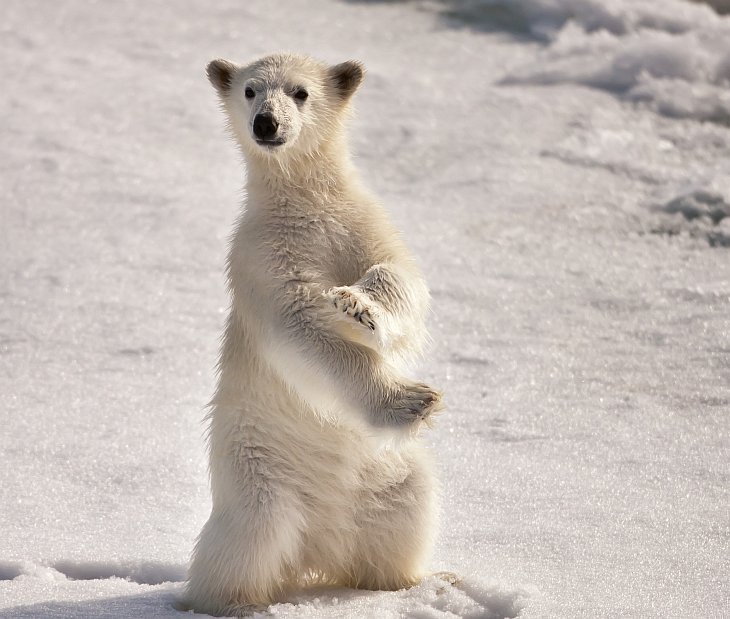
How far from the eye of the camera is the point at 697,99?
8.65 metres

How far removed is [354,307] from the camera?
10.8 feet

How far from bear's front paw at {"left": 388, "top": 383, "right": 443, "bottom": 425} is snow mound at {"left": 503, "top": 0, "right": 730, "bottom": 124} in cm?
586

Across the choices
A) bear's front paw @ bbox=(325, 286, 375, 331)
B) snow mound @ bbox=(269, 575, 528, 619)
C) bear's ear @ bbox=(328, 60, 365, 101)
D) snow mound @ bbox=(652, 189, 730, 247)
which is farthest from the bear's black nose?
snow mound @ bbox=(652, 189, 730, 247)

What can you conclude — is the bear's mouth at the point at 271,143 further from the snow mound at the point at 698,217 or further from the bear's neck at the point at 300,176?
the snow mound at the point at 698,217

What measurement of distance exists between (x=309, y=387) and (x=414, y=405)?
328 mm

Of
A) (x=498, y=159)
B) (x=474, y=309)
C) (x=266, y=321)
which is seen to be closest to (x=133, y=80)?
(x=498, y=159)

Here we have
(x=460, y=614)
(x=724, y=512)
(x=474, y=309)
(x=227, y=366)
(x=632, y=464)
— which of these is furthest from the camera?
(x=474, y=309)

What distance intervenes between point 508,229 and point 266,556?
3992 millimetres

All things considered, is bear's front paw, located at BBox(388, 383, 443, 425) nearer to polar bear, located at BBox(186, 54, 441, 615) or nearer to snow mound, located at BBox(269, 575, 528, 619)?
polar bear, located at BBox(186, 54, 441, 615)

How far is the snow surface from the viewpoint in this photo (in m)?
3.95

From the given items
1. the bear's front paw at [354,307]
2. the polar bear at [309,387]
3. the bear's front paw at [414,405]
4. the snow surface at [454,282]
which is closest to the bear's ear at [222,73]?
the polar bear at [309,387]

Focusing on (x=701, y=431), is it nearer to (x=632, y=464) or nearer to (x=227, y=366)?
(x=632, y=464)

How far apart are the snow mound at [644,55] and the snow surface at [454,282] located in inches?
1.0

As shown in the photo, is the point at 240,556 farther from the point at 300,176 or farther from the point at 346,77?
the point at 346,77
